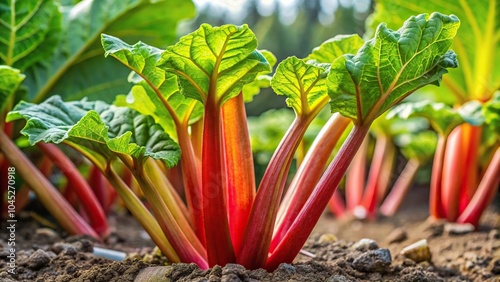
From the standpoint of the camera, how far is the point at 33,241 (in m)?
2.17

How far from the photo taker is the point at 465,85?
9.40ft

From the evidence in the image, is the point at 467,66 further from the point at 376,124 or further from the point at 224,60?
the point at 224,60

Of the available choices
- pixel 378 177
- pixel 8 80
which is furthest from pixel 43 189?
pixel 378 177

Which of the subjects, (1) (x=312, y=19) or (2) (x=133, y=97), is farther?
(1) (x=312, y=19)

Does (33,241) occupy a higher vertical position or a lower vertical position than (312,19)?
lower

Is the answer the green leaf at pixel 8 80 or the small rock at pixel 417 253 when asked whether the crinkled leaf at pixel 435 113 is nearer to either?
the small rock at pixel 417 253

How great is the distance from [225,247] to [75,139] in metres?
0.48

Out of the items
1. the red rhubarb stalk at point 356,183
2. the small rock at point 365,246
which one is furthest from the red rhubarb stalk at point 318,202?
the red rhubarb stalk at point 356,183

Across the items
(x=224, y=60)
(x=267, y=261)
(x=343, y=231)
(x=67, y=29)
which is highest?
(x=67, y=29)

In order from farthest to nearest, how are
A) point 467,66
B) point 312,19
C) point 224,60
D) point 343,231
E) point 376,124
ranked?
point 312,19 < point 376,124 < point 343,231 < point 467,66 < point 224,60

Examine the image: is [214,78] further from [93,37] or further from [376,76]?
[93,37]

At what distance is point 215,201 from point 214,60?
14.5 inches

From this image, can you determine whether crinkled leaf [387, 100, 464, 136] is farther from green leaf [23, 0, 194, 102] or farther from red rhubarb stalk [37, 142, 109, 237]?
red rhubarb stalk [37, 142, 109, 237]

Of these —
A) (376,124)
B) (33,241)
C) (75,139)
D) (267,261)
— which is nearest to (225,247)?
(267,261)
